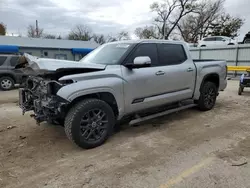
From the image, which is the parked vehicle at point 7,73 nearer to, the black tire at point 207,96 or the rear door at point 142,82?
the rear door at point 142,82

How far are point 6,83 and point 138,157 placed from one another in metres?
10.7

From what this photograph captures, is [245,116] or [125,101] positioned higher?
[125,101]

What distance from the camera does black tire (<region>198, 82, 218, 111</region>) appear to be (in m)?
6.40

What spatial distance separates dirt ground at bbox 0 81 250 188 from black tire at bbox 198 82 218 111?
0.78 m

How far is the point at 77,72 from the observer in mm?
4105

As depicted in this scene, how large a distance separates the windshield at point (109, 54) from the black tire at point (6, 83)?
340 inches

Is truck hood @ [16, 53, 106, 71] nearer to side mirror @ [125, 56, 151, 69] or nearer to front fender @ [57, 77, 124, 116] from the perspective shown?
front fender @ [57, 77, 124, 116]

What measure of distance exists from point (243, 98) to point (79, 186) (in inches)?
295

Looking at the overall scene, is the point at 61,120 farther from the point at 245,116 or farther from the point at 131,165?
the point at 245,116

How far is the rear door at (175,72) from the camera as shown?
527 centimetres

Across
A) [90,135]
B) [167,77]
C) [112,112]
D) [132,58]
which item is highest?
[132,58]

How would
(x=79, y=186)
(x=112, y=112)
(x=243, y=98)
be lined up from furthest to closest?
(x=243, y=98) → (x=112, y=112) → (x=79, y=186)

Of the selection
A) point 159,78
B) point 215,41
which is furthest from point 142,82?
point 215,41

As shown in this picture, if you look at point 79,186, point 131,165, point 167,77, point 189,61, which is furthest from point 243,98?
point 79,186
